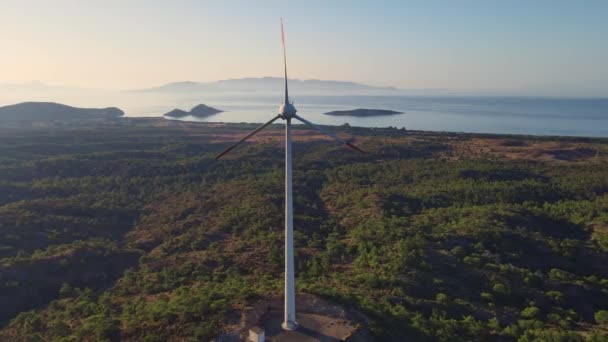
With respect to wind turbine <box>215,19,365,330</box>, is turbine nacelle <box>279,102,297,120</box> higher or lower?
higher

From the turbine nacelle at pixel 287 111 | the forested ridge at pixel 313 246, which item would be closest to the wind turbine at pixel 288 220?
the turbine nacelle at pixel 287 111

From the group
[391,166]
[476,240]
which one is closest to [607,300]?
[476,240]

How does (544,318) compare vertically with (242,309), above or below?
below

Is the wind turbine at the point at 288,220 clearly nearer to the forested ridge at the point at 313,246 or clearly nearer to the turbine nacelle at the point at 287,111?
the turbine nacelle at the point at 287,111

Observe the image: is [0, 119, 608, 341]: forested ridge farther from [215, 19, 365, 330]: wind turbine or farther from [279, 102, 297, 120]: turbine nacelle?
[279, 102, 297, 120]: turbine nacelle

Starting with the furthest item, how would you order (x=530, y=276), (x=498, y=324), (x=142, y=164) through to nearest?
(x=142, y=164) → (x=530, y=276) → (x=498, y=324)

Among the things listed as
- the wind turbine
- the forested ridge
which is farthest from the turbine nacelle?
the forested ridge

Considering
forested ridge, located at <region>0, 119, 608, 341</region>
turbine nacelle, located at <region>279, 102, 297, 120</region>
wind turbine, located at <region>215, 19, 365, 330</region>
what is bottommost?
forested ridge, located at <region>0, 119, 608, 341</region>

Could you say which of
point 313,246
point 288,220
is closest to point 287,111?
point 288,220

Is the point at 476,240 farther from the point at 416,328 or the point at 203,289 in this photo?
the point at 203,289
